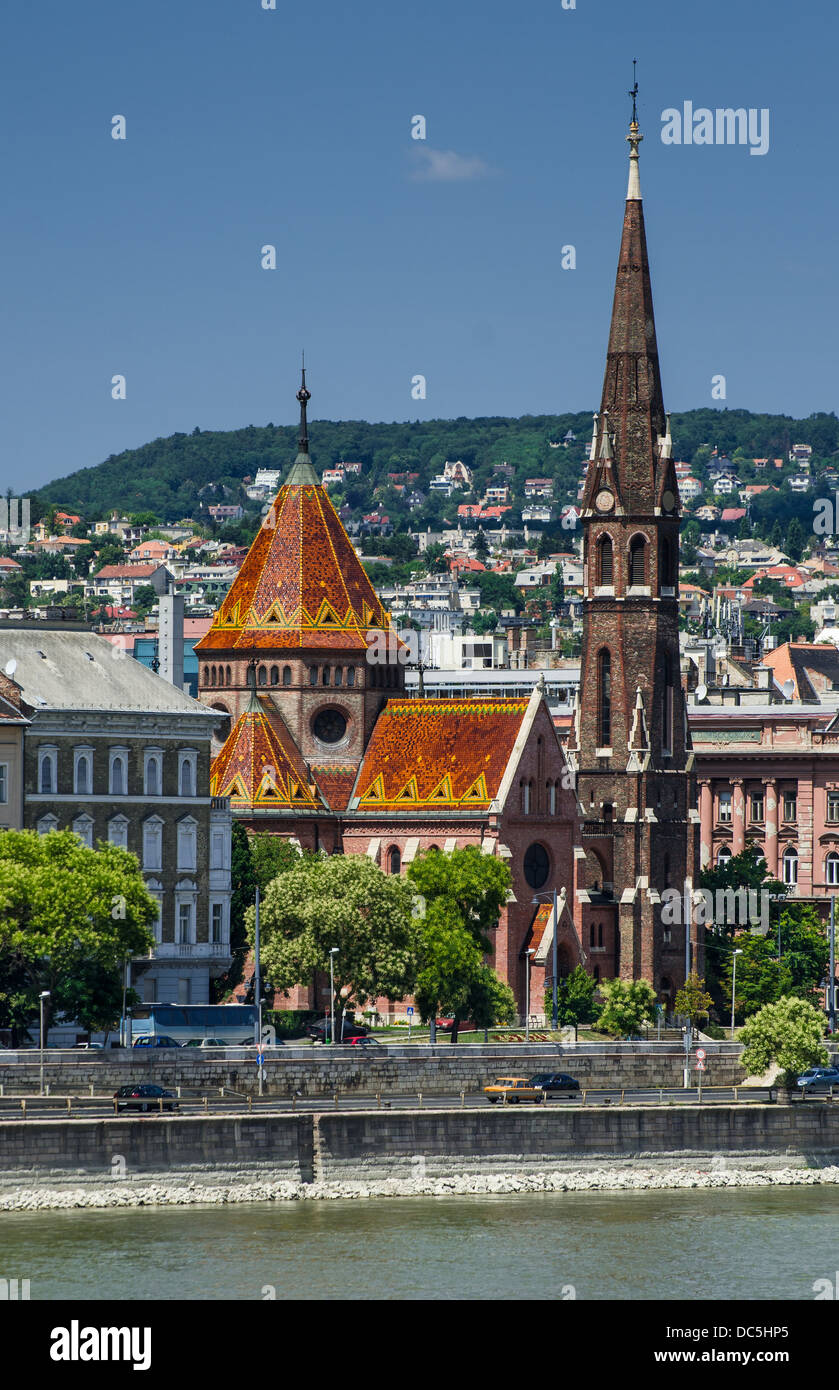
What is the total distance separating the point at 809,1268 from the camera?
7844cm

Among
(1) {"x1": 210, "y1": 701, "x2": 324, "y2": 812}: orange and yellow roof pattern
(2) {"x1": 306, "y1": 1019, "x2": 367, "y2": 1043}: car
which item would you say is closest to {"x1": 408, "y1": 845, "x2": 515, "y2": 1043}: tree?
(2) {"x1": 306, "y1": 1019, "x2": 367, "y2": 1043}: car

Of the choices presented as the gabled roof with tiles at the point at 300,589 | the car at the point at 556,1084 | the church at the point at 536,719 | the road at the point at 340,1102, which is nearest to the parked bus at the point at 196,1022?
the road at the point at 340,1102

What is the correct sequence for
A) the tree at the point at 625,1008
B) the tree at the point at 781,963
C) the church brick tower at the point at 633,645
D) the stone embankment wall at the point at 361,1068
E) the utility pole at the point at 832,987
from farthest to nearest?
the church brick tower at the point at 633,645, the tree at the point at 781,963, the utility pole at the point at 832,987, the tree at the point at 625,1008, the stone embankment wall at the point at 361,1068

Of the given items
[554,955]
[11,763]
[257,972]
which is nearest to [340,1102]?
[257,972]

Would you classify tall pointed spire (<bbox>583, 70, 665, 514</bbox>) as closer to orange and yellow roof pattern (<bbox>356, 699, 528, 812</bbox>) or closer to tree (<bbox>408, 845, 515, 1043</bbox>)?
orange and yellow roof pattern (<bbox>356, 699, 528, 812</bbox>)

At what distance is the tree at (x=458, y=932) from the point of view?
382 feet

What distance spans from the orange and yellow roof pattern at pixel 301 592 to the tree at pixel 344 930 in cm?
2714

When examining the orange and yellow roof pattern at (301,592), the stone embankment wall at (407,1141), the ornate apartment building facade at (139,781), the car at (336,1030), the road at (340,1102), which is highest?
the orange and yellow roof pattern at (301,592)

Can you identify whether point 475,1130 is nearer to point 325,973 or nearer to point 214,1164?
point 214,1164

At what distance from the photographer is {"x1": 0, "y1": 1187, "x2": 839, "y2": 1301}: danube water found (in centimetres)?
7456

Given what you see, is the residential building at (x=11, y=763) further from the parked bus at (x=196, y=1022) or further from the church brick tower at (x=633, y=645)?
the church brick tower at (x=633, y=645)

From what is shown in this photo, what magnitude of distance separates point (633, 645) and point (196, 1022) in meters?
37.4

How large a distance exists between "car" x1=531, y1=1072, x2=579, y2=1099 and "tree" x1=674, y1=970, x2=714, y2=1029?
32.5 m
